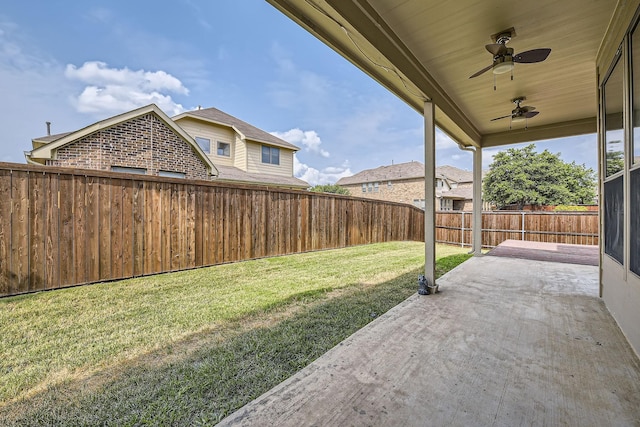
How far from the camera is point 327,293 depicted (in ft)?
12.4

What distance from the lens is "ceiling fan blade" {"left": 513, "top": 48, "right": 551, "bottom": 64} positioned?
2679mm

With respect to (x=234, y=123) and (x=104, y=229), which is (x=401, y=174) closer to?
(x=234, y=123)

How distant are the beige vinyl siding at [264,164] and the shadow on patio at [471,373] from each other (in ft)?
35.5

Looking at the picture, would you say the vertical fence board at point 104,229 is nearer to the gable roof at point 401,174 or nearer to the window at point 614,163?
the window at point 614,163

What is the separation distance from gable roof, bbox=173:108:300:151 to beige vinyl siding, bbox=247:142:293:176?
0.34 m

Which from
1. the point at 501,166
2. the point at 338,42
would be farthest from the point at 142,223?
the point at 501,166

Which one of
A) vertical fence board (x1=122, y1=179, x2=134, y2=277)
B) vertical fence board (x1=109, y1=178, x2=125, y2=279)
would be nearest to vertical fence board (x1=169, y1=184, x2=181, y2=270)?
vertical fence board (x1=122, y1=179, x2=134, y2=277)

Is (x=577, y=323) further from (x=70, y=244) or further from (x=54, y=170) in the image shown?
(x=54, y=170)

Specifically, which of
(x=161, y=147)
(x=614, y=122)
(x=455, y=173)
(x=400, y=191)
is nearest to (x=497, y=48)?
(x=614, y=122)

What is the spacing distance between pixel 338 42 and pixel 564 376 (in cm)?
310

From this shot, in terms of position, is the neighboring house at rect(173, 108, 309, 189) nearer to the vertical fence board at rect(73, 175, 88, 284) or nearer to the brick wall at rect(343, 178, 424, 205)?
the vertical fence board at rect(73, 175, 88, 284)

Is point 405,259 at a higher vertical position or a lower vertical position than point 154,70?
lower

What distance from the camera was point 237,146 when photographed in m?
12.6

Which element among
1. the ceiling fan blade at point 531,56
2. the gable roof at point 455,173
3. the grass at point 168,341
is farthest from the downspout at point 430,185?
the gable roof at point 455,173
